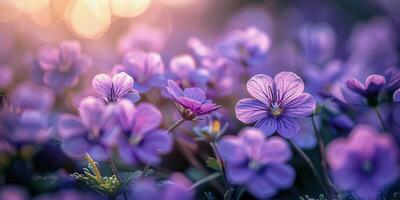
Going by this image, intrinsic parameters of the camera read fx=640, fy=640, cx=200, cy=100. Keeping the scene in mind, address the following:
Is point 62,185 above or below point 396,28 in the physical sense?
below

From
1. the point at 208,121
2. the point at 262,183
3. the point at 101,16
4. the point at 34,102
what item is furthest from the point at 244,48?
the point at 101,16

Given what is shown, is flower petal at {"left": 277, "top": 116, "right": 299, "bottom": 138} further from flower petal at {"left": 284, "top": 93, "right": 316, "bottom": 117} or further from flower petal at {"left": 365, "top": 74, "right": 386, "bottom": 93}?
flower petal at {"left": 365, "top": 74, "right": 386, "bottom": 93}

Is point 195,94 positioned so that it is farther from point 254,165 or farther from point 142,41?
point 142,41

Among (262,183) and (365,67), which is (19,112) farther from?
(365,67)

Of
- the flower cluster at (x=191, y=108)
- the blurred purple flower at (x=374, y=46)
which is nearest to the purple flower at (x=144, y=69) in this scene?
the flower cluster at (x=191, y=108)

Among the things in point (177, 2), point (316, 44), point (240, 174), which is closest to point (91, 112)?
point (240, 174)

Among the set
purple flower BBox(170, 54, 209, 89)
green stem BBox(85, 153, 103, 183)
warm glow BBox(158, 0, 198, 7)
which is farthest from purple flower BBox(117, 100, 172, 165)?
warm glow BBox(158, 0, 198, 7)
